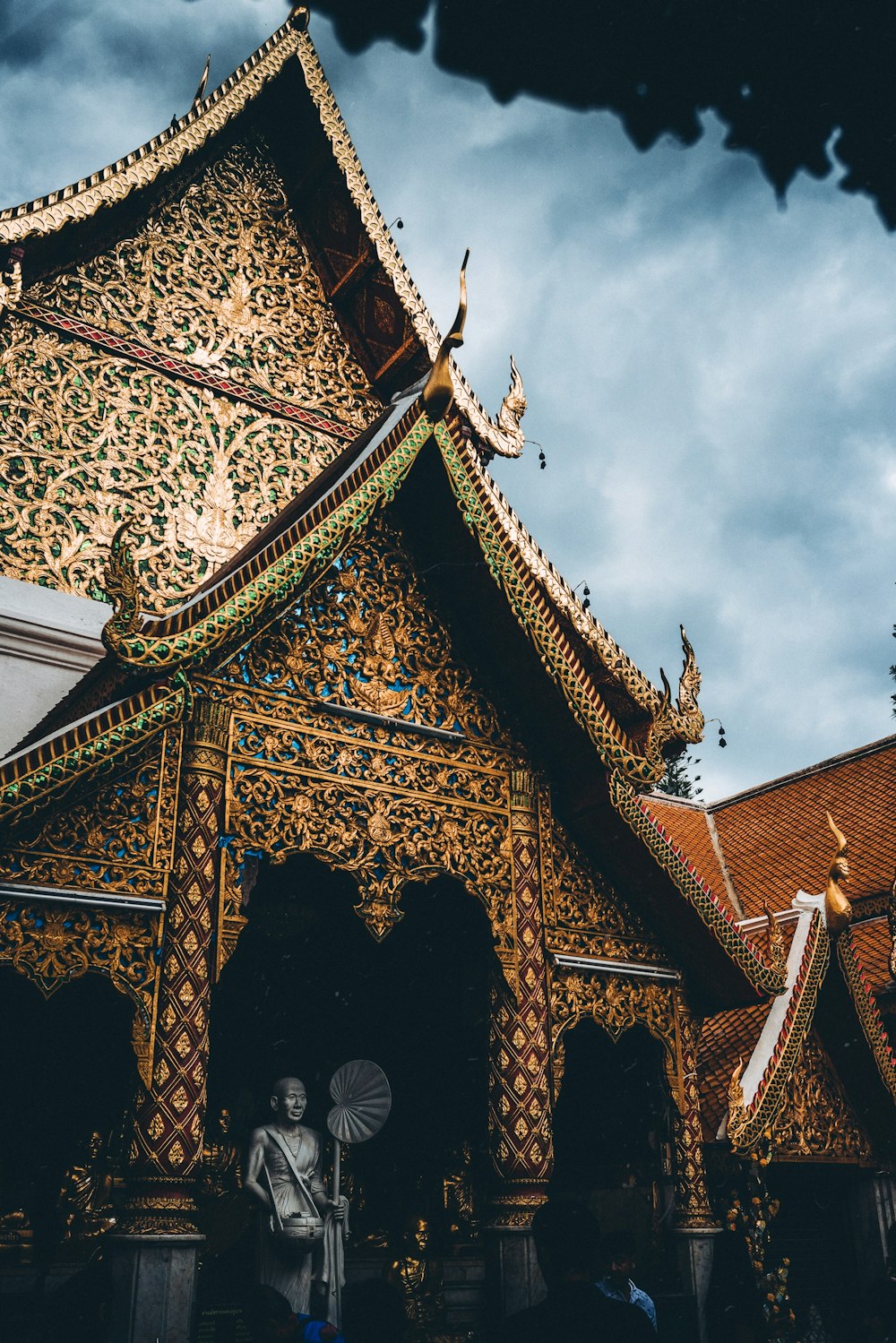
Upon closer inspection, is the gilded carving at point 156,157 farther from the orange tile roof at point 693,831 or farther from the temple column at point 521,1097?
the orange tile roof at point 693,831

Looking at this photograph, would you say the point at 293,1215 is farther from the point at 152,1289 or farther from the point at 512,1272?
the point at 152,1289

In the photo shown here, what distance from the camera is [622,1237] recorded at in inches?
180

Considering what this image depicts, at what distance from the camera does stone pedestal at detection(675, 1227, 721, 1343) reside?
243 inches

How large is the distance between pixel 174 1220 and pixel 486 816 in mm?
2494

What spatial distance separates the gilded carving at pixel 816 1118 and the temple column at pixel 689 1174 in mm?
676

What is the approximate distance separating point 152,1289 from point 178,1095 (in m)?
0.69

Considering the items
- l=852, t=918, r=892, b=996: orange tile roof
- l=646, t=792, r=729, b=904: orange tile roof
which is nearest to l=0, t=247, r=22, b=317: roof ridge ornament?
l=852, t=918, r=892, b=996: orange tile roof

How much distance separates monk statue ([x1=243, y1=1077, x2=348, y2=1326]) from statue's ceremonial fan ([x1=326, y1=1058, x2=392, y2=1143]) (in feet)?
1.20

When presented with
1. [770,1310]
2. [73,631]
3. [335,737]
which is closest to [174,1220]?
[335,737]

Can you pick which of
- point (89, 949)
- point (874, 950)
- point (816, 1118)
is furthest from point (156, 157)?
point (874, 950)

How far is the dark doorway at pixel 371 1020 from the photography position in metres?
6.74

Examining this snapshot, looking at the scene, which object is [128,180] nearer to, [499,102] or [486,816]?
[486,816]

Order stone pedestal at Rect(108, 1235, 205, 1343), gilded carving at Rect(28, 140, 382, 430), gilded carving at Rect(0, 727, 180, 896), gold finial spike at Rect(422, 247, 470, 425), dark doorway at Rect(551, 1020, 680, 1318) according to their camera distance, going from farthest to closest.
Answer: gilded carving at Rect(28, 140, 382, 430) → dark doorway at Rect(551, 1020, 680, 1318) → gold finial spike at Rect(422, 247, 470, 425) → gilded carving at Rect(0, 727, 180, 896) → stone pedestal at Rect(108, 1235, 205, 1343)

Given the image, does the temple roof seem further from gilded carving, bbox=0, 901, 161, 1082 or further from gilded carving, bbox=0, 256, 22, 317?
gilded carving, bbox=0, 256, 22, 317
